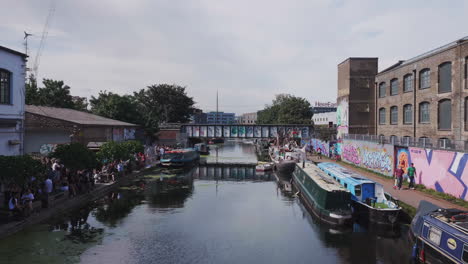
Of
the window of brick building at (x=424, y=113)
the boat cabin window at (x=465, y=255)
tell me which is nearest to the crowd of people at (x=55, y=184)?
the boat cabin window at (x=465, y=255)

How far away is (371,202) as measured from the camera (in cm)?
2252

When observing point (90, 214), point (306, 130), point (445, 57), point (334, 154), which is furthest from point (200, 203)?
point (306, 130)

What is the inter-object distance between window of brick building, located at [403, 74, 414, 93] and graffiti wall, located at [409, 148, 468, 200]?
1225cm

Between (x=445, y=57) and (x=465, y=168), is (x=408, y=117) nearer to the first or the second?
(x=445, y=57)

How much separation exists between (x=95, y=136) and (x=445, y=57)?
116ft

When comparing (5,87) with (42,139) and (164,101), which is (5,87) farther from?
(164,101)

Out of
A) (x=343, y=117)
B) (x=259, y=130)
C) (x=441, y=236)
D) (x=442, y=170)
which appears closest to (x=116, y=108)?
(x=259, y=130)

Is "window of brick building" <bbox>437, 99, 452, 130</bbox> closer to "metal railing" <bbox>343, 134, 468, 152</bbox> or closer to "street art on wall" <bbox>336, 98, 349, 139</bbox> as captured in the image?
"metal railing" <bbox>343, 134, 468, 152</bbox>

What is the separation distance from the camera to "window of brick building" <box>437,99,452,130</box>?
33.0 m

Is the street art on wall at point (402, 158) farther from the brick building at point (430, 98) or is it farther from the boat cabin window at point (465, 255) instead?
the boat cabin window at point (465, 255)

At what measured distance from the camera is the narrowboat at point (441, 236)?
13172 mm

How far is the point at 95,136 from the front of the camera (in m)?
40.9

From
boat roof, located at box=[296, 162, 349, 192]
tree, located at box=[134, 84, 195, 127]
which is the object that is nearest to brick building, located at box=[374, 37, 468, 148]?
boat roof, located at box=[296, 162, 349, 192]

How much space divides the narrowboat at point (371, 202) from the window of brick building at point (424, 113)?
1473 centimetres
